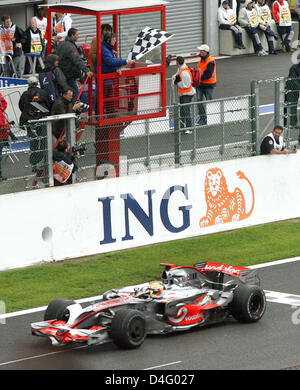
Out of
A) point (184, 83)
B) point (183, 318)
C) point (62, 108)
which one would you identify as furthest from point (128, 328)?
point (184, 83)

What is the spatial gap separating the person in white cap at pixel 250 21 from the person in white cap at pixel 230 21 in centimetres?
20

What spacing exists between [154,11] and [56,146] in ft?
10.1

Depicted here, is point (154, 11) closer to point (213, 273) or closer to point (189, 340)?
point (213, 273)

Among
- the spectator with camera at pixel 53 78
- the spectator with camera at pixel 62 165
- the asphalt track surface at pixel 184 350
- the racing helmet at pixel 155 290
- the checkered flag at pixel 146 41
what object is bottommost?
the asphalt track surface at pixel 184 350

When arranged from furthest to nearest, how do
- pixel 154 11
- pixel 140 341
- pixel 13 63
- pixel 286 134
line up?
pixel 13 63 < pixel 286 134 < pixel 154 11 < pixel 140 341

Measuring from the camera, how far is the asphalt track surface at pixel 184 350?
11.4 metres

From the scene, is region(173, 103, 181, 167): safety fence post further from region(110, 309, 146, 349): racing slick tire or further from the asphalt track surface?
region(110, 309, 146, 349): racing slick tire

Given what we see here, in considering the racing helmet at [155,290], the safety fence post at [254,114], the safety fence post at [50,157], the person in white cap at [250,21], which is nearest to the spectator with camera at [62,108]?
the safety fence post at [50,157]

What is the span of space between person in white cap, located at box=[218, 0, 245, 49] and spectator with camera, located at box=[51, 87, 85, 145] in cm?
1587

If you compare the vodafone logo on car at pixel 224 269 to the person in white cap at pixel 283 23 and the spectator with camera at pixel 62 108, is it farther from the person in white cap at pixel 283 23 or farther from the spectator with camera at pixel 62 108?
the person in white cap at pixel 283 23

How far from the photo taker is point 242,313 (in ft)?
41.8

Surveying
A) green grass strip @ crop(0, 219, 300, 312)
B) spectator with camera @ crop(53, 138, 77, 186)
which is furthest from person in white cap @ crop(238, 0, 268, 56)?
spectator with camera @ crop(53, 138, 77, 186)
